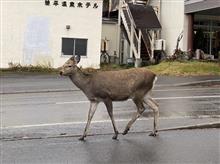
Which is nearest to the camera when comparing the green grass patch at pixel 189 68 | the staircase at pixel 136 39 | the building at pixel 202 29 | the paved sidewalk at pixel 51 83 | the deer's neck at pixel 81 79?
the deer's neck at pixel 81 79

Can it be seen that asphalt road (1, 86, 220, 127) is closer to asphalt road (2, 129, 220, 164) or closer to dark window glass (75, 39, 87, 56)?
asphalt road (2, 129, 220, 164)

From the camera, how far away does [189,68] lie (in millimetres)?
30484

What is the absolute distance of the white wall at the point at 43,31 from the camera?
3662cm

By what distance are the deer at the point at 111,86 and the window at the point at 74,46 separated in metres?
26.2

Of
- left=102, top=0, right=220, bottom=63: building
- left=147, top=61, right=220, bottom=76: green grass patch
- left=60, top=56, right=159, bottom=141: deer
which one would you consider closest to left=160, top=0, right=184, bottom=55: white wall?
left=102, top=0, right=220, bottom=63: building

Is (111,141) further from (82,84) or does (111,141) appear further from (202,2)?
(202,2)

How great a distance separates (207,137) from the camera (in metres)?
11.2

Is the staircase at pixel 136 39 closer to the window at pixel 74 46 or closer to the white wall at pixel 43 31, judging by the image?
the white wall at pixel 43 31

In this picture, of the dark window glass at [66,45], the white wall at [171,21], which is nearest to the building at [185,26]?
the white wall at [171,21]

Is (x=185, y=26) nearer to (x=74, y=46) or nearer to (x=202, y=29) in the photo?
(x=202, y=29)

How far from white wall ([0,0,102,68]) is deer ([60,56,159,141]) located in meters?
25.4

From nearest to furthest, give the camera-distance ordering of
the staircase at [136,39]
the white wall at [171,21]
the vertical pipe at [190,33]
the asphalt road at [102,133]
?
the asphalt road at [102,133]
the vertical pipe at [190,33]
the white wall at [171,21]
the staircase at [136,39]

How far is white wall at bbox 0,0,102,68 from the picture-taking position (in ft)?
120

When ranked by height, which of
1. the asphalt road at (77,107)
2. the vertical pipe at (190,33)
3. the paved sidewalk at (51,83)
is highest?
the vertical pipe at (190,33)
